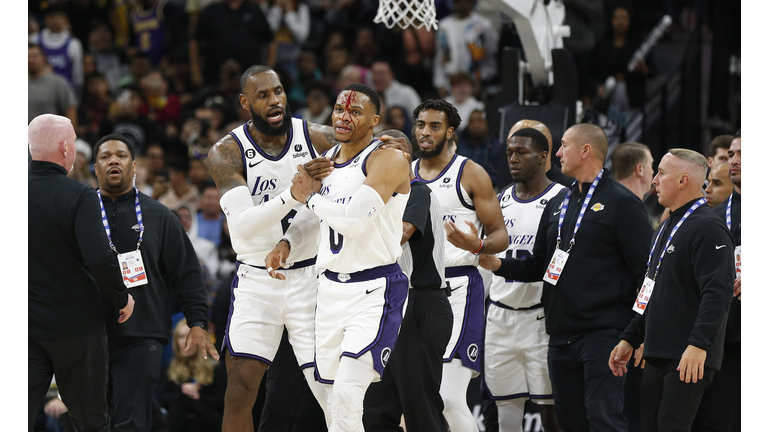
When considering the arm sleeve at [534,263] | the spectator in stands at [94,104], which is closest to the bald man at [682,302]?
the arm sleeve at [534,263]

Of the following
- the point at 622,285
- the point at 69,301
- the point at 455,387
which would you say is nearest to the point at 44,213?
the point at 69,301

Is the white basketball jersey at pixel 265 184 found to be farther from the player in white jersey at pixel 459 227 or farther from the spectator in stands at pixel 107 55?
the spectator in stands at pixel 107 55

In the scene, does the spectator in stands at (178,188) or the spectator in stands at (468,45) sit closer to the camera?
the spectator in stands at (178,188)

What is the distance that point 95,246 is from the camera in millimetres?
5254

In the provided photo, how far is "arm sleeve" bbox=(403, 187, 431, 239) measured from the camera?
18.5 ft

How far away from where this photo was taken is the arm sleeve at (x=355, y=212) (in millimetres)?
4902

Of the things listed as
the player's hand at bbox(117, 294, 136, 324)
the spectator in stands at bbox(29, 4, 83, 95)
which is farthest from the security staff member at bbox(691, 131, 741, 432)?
the spectator in stands at bbox(29, 4, 83, 95)

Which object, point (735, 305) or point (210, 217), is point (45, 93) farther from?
point (735, 305)

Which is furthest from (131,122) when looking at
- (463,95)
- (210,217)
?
(463,95)

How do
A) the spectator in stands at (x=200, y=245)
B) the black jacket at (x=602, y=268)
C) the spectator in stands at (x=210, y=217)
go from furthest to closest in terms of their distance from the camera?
the spectator in stands at (x=210, y=217) → the spectator in stands at (x=200, y=245) → the black jacket at (x=602, y=268)

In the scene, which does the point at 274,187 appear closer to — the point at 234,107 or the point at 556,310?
the point at 556,310

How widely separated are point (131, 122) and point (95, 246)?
8003mm

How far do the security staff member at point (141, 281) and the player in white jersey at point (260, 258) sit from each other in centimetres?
41

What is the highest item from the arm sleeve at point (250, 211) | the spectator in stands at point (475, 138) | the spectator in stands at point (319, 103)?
the spectator in stands at point (319, 103)
